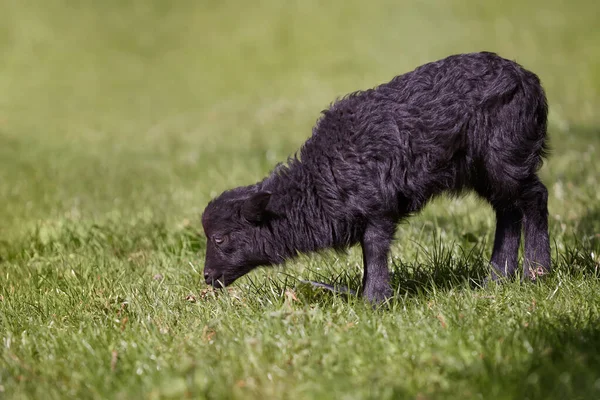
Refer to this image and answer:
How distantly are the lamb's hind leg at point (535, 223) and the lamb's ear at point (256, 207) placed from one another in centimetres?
180

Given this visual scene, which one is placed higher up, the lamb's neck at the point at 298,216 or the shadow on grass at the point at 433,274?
the lamb's neck at the point at 298,216

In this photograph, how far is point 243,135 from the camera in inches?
527

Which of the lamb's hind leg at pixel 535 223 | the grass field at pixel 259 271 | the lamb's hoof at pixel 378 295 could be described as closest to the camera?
the grass field at pixel 259 271

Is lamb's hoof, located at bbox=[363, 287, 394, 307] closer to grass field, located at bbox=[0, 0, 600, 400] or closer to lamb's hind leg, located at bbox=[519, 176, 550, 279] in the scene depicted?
grass field, located at bbox=[0, 0, 600, 400]

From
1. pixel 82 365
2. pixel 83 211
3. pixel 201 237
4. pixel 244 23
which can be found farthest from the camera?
pixel 244 23

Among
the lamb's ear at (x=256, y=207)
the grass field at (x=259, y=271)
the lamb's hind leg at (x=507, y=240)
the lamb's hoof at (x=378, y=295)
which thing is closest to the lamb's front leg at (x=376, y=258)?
the lamb's hoof at (x=378, y=295)

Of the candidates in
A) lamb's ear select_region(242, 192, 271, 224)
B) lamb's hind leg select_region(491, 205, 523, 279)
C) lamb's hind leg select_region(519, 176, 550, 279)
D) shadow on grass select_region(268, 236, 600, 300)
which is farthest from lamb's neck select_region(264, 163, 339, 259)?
lamb's hind leg select_region(519, 176, 550, 279)

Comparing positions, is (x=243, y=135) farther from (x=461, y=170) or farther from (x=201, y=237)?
(x=461, y=170)

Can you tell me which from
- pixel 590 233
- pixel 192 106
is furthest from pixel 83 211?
pixel 192 106

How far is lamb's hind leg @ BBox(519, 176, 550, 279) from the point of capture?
538 centimetres

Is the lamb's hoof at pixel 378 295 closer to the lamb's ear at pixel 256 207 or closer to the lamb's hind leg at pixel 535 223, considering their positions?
the lamb's ear at pixel 256 207

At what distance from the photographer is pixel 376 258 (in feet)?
16.6

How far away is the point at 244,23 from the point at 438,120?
16796mm

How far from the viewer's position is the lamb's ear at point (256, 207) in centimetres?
514
